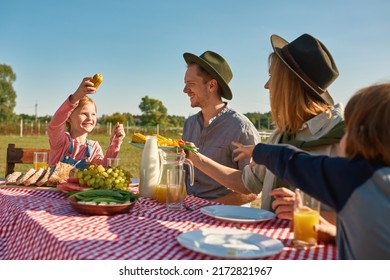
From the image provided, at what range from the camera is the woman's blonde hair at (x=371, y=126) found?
1.19 metres

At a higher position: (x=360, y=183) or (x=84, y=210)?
(x=360, y=183)

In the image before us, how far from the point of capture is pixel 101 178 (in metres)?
2.41

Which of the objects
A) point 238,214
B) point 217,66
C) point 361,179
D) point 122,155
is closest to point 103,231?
point 238,214

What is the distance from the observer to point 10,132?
35906 millimetres

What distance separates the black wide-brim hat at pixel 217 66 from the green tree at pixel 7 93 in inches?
2585

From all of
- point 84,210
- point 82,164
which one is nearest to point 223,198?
point 82,164

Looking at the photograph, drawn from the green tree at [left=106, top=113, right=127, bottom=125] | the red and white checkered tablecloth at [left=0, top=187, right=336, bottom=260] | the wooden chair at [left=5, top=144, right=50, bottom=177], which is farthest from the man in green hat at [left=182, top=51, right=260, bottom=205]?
the green tree at [left=106, top=113, right=127, bottom=125]

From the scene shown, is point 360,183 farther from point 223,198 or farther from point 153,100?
point 153,100

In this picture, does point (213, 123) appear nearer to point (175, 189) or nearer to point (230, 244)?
point (175, 189)

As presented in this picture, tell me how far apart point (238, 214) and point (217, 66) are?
94.8 inches

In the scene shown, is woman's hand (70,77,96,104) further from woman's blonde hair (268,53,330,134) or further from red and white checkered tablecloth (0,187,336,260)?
woman's blonde hair (268,53,330,134)

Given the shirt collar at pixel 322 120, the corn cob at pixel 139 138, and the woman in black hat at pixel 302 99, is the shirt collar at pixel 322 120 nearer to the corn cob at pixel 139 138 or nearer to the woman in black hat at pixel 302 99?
the woman in black hat at pixel 302 99

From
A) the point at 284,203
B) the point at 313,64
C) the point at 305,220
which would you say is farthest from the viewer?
the point at 313,64
